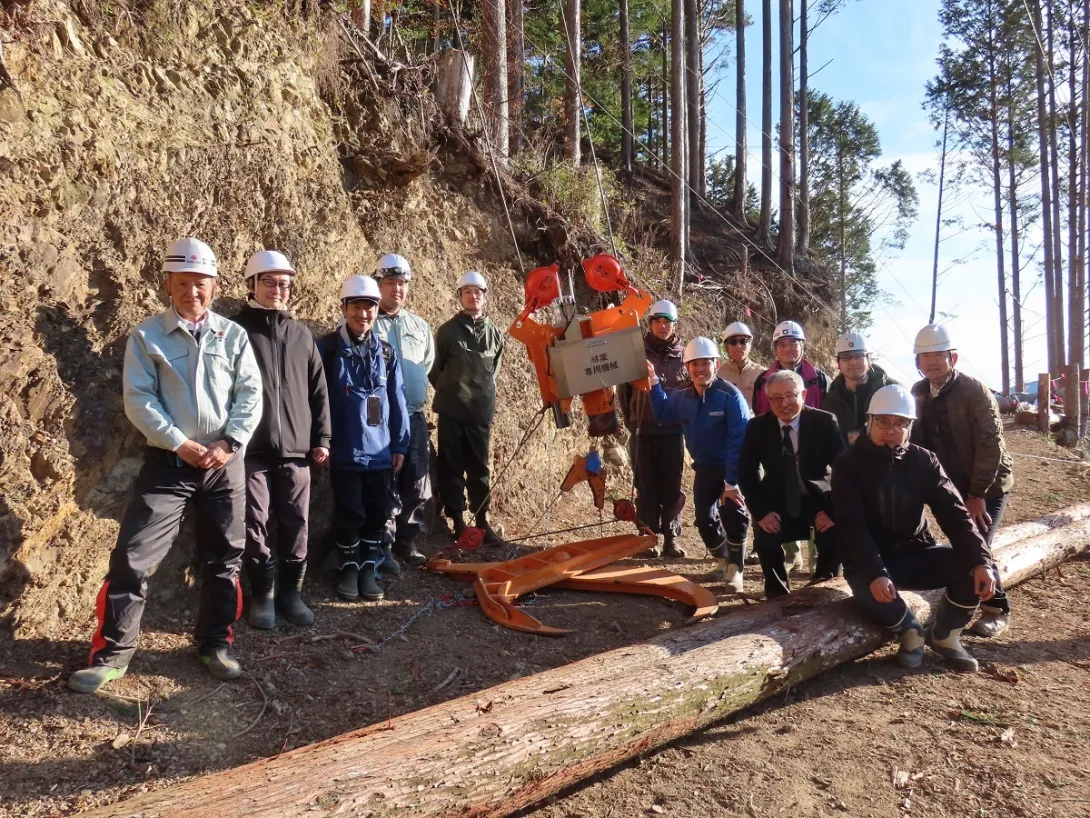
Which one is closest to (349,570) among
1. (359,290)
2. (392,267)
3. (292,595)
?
(292,595)

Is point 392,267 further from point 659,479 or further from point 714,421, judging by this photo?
point 659,479

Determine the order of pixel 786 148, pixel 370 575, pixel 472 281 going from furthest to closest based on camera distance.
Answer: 1. pixel 786 148
2. pixel 472 281
3. pixel 370 575

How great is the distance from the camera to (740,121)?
1956 centimetres

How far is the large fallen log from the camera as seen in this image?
2473 millimetres

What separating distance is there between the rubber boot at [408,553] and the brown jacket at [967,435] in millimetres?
3672

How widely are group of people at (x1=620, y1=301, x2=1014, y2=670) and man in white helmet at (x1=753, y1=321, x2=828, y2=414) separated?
2 cm

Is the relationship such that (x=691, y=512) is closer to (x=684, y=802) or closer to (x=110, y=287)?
(x=684, y=802)

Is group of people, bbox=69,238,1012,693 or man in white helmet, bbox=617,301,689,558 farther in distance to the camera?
man in white helmet, bbox=617,301,689,558

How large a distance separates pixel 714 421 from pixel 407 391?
2345 mm

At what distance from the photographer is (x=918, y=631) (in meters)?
4.29

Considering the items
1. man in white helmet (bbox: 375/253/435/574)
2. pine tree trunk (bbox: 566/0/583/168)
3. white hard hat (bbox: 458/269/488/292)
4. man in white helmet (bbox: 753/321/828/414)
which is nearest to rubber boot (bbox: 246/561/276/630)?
man in white helmet (bbox: 375/253/435/574)

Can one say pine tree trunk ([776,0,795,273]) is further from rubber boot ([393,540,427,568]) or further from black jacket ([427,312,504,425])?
rubber boot ([393,540,427,568])

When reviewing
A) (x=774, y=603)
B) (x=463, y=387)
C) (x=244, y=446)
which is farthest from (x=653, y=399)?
(x=244, y=446)

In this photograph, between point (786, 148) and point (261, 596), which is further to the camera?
point (786, 148)
